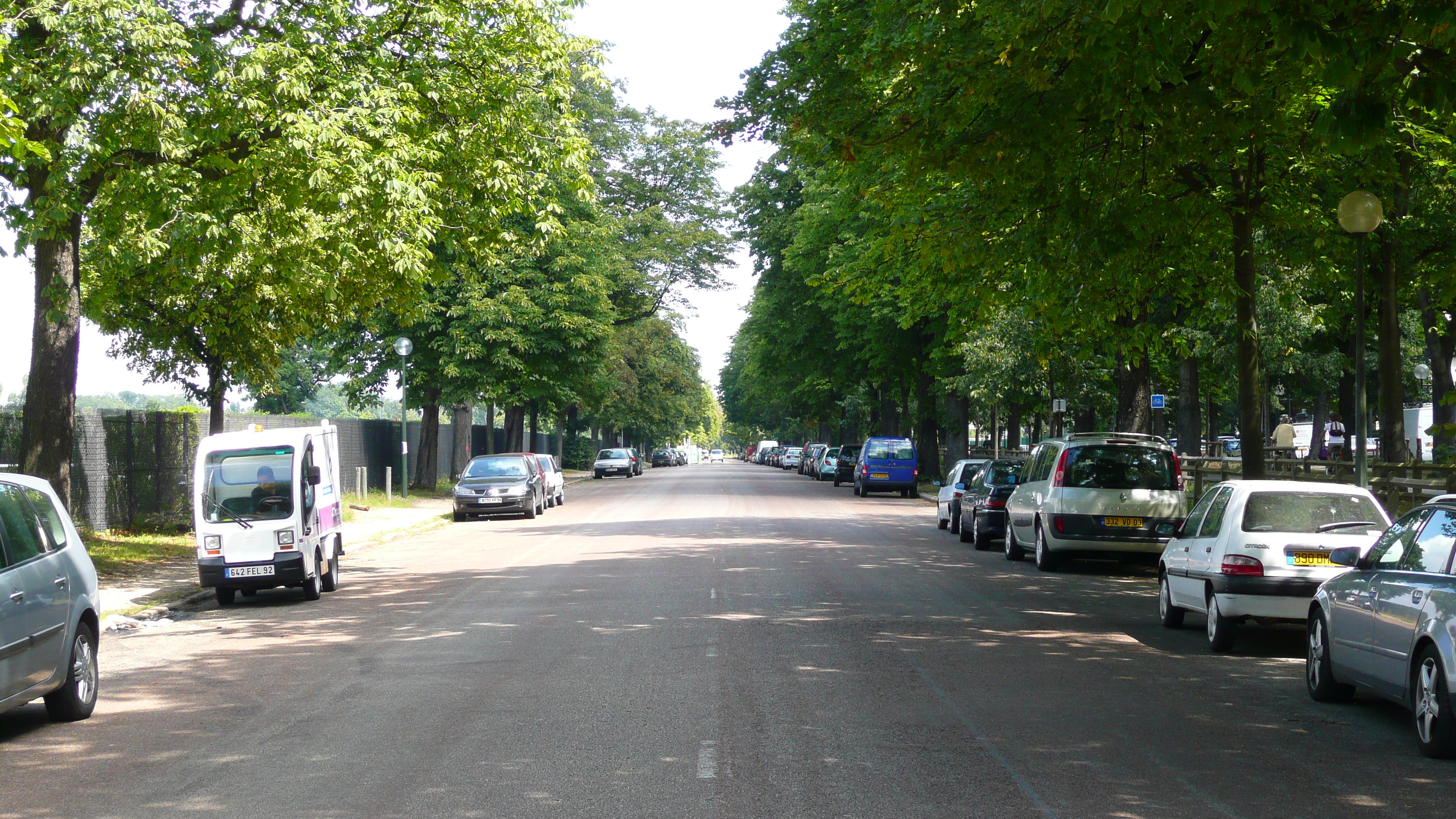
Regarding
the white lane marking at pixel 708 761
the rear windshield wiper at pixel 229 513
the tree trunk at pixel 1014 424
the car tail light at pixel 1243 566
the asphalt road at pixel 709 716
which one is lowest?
the asphalt road at pixel 709 716

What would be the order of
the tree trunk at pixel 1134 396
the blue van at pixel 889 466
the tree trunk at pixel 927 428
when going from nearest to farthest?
the tree trunk at pixel 1134 396, the blue van at pixel 889 466, the tree trunk at pixel 927 428

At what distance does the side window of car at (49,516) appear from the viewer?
8.59m

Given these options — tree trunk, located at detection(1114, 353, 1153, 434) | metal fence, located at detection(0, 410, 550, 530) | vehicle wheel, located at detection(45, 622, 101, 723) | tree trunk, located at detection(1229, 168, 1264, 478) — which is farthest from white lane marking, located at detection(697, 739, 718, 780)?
tree trunk, located at detection(1114, 353, 1153, 434)

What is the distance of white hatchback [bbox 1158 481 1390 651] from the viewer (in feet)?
35.3

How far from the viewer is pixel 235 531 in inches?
584

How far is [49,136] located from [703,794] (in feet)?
45.1

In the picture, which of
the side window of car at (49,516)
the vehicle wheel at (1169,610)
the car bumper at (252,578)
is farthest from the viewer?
the car bumper at (252,578)

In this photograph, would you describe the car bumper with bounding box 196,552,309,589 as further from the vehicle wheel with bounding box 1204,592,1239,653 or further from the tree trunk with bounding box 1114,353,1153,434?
the tree trunk with bounding box 1114,353,1153,434

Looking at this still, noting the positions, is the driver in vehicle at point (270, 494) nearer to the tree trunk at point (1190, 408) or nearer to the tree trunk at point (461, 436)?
the tree trunk at point (1190, 408)

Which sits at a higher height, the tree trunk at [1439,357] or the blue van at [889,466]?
the tree trunk at [1439,357]

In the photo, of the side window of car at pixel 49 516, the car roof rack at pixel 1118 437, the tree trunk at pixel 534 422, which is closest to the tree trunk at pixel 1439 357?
the car roof rack at pixel 1118 437

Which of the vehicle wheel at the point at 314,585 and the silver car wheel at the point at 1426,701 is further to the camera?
the vehicle wheel at the point at 314,585

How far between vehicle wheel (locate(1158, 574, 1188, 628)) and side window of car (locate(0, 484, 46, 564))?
9.75 metres

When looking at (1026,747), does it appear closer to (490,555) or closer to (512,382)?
(490,555)
